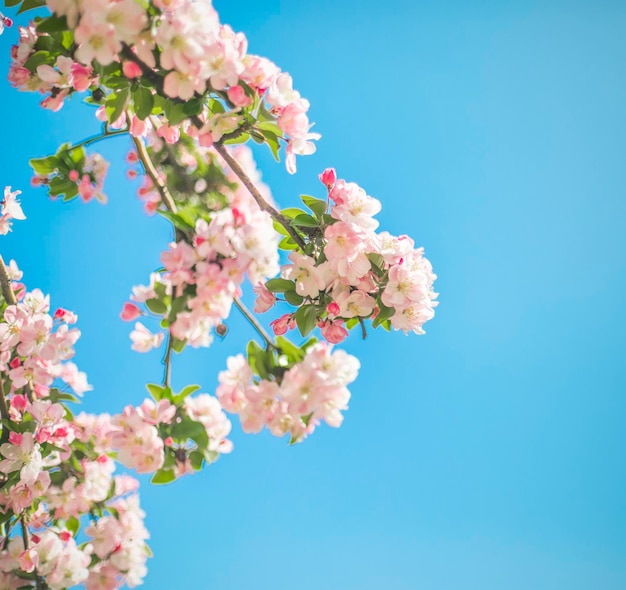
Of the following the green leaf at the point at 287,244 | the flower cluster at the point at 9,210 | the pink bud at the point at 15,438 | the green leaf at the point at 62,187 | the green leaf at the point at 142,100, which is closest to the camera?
the green leaf at the point at 142,100

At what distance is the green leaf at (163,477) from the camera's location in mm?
1204

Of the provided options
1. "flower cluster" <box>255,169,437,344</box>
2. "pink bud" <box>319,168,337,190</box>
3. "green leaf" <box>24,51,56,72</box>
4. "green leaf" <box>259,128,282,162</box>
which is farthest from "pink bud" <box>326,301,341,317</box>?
"green leaf" <box>24,51,56,72</box>

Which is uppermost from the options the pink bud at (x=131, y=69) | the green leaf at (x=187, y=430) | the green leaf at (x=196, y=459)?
the pink bud at (x=131, y=69)

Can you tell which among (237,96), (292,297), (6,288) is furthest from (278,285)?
(6,288)

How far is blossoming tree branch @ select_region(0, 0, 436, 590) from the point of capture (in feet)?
3.58

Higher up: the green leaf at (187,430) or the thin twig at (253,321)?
the thin twig at (253,321)

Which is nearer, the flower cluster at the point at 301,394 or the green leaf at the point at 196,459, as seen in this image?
the flower cluster at the point at 301,394

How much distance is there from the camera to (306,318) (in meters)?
1.40

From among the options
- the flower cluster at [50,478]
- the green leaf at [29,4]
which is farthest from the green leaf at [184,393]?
the green leaf at [29,4]

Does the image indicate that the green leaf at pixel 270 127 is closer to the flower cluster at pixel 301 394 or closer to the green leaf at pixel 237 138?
the green leaf at pixel 237 138


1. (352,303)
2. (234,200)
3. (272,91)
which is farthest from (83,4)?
(234,200)

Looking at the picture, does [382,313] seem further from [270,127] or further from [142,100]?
[142,100]

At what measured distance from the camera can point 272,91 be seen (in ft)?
4.23

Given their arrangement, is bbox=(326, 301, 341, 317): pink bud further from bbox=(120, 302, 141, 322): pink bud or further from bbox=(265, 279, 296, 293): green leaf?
bbox=(120, 302, 141, 322): pink bud
